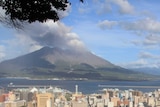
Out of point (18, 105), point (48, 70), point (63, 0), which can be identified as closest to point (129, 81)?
point (48, 70)

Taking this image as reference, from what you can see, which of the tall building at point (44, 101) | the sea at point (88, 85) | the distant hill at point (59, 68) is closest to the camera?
the tall building at point (44, 101)

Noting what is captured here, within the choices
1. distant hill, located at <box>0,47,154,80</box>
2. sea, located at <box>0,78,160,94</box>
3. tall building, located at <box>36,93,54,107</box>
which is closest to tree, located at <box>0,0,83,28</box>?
tall building, located at <box>36,93,54,107</box>

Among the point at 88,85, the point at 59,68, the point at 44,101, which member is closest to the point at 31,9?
the point at 44,101

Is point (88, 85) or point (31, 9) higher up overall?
point (88, 85)

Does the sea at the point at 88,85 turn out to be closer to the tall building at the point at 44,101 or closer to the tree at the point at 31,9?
the tall building at the point at 44,101

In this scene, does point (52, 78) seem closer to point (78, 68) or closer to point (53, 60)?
point (78, 68)

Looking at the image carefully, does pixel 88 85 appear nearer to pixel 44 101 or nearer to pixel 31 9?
pixel 44 101

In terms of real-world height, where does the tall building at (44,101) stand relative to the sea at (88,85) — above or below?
below

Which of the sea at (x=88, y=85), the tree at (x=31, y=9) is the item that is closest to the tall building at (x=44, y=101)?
the sea at (x=88, y=85)
